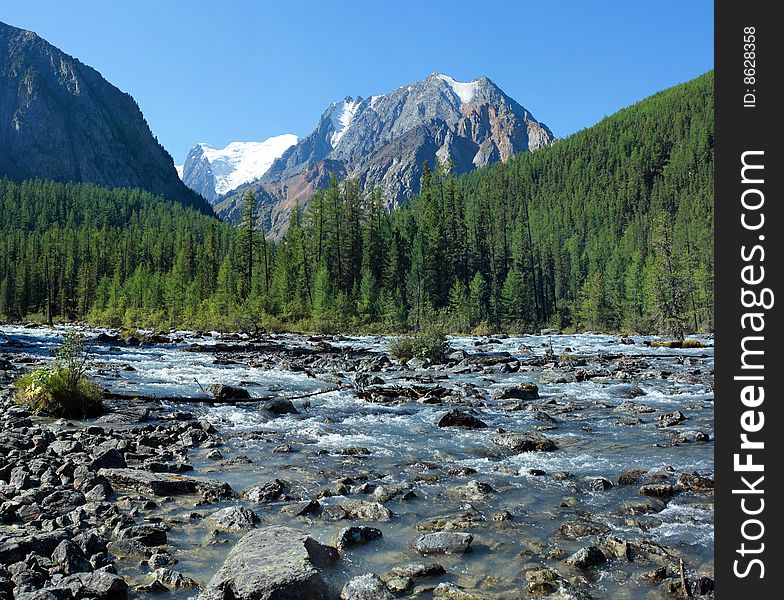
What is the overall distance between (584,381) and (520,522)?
18678mm

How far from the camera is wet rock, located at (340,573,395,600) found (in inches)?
220

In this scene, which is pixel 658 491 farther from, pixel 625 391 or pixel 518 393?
pixel 625 391

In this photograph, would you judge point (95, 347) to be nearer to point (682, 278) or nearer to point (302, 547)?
point (302, 547)

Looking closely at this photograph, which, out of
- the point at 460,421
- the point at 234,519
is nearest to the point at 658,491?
the point at 460,421

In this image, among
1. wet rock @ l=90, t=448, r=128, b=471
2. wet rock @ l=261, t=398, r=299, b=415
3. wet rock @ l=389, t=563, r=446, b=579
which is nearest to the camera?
wet rock @ l=389, t=563, r=446, b=579

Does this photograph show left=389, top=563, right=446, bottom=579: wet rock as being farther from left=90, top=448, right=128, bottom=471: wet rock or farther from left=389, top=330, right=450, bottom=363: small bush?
left=389, top=330, right=450, bottom=363: small bush

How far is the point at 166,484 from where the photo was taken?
924 cm

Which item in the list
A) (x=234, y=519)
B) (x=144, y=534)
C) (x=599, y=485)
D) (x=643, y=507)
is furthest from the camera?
(x=599, y=485)

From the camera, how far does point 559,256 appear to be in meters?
120

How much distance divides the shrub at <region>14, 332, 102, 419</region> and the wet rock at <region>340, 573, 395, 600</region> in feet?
42.0

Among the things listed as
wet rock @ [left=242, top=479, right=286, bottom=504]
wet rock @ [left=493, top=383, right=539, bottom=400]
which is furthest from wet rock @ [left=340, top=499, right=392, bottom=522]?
wet rock @ [left=493, top=383, right=539, bottom=400]

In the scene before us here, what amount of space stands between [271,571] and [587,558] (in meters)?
3.97

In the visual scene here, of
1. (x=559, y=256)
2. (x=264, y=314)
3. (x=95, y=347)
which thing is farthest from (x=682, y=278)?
(x=95, y=347)
